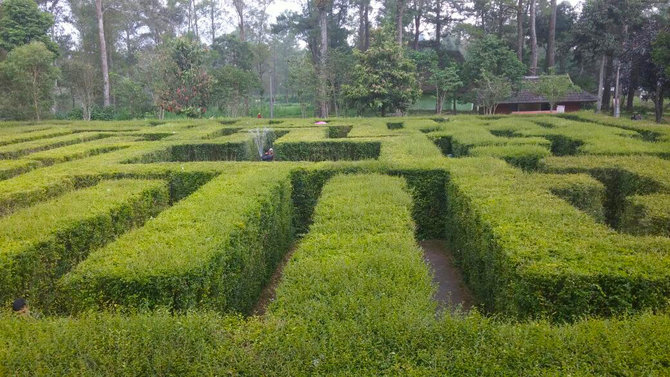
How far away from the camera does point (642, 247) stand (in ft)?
14.1

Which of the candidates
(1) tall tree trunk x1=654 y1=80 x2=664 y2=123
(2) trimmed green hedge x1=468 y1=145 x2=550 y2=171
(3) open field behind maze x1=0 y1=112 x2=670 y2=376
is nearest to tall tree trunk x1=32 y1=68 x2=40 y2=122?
(3) open field behind maze x1=0 y1=112 x2=670 y2=376

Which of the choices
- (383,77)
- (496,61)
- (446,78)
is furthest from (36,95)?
(496,61)

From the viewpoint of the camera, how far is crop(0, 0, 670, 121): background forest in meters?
23.3

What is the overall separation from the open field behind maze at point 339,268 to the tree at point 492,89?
16879 millimetres

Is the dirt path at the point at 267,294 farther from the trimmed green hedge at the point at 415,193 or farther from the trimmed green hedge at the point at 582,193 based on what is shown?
the trimmed green hedge at the point at 582,193

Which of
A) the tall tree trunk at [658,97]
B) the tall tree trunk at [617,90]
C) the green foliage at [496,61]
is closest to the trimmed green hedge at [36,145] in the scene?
the green foliage at [496,61]

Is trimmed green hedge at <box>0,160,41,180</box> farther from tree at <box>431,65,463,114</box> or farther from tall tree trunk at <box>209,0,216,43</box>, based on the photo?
tall tree trunk at <box>209,0,216,43</box>

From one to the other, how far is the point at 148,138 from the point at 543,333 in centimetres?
1578

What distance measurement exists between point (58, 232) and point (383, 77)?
20156mm

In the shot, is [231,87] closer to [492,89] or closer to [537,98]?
[492,89]

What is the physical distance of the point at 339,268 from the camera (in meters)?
4.10

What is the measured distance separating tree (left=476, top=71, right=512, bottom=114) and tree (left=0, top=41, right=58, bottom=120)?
23.9m

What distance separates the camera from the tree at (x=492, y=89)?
25641mm


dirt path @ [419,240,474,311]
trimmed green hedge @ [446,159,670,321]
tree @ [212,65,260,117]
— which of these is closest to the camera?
trimmed green hedge @ [446,159,670,321]
